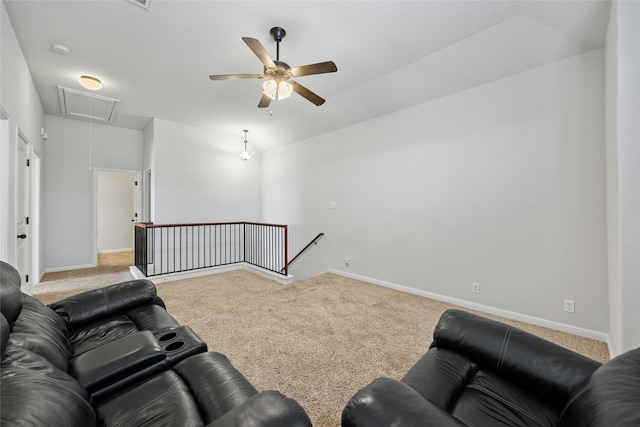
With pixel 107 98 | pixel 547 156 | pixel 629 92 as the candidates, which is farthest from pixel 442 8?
pixel 107 98

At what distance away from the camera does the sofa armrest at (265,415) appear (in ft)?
2.43

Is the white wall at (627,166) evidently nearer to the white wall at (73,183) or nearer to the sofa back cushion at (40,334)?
the sofa back cushion at (40,334)

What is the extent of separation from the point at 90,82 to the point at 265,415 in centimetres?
483

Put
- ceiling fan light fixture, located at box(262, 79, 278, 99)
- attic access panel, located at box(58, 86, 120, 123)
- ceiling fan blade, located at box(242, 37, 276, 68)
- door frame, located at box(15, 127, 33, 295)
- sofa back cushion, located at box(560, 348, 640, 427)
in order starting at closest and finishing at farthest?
sofa back cushion, located at box(560, 348, 640, 427) < ceiling fan blade, located at box(242, 37, 276, 68) < ceiling fan light fixture, located at box(262, 79, 278, 99) < door frame, located at box(15, 127, 33, 295) < attic access panel, located at box(58, 86, 120, 123)

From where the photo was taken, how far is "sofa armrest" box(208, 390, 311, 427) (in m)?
0.74

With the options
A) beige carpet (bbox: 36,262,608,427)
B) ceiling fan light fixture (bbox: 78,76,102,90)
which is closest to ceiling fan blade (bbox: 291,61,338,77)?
beige carpet (bbox: 36,262,608,427)

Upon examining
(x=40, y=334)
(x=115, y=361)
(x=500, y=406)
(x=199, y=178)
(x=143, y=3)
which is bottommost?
(x=500, y=406)

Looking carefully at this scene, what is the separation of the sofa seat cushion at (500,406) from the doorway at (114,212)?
8954 mm

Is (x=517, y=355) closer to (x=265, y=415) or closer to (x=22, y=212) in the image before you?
(x=265, y=415)

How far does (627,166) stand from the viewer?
1947mm

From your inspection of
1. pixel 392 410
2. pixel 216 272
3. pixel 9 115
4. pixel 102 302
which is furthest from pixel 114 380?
pixel 216 272

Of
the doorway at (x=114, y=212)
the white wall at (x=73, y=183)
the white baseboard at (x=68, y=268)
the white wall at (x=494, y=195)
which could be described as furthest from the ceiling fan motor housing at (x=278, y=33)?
the doorway at (x=114, y=212)

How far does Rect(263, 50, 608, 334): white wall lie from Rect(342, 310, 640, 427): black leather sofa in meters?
1.96

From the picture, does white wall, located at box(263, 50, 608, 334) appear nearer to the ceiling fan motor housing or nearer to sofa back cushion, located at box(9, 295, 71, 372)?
the ceiling fan motor housing
